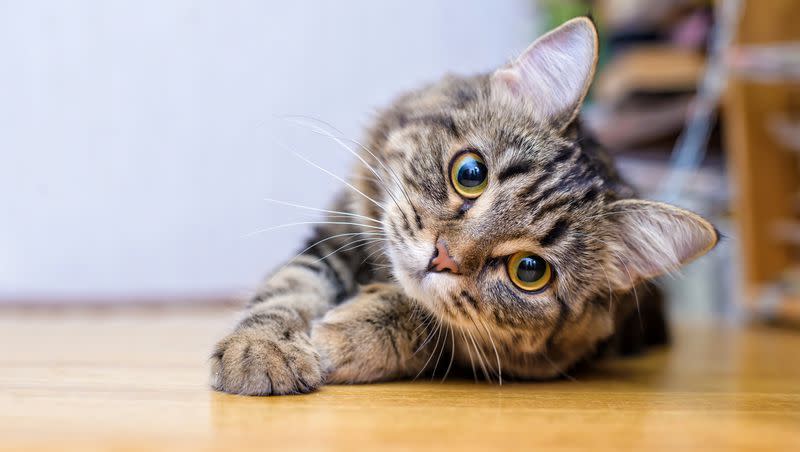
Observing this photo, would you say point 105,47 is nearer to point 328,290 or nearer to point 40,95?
point 40,95

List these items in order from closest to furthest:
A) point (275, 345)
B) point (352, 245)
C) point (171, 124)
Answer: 1. point (275, 345)
2. point (352, 245)
3. point (171, 124)

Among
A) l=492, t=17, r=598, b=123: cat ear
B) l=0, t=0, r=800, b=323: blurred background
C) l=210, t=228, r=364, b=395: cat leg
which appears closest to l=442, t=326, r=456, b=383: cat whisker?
l=210, t=228, r=364, b=395: cat leg

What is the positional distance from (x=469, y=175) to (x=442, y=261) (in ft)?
0.53

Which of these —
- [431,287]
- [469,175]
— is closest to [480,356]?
[431,287]

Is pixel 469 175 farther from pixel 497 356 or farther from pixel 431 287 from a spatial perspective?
pixel 497 356

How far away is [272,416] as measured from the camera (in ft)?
2.58

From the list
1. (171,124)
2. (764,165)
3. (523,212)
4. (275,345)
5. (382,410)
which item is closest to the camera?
(382,410)

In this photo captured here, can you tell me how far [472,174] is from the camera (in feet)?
3.61

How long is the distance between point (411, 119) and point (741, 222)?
1711mm

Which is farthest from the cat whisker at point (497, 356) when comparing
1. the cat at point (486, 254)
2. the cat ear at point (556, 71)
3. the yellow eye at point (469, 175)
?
the cat ear at point (556, 71)

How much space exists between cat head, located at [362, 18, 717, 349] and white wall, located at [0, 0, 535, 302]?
4.76ft

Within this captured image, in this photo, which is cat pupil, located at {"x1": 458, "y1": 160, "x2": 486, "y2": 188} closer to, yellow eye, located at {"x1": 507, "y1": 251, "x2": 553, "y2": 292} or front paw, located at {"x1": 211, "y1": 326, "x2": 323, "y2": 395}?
yellow eye, located at {"x1": 507, "y1": 251, "x2": 553, "y2": 292}

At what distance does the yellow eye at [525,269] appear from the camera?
3.51ft

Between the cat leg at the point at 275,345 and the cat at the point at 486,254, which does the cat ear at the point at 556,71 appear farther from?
the cat leg at the point at 275,345
